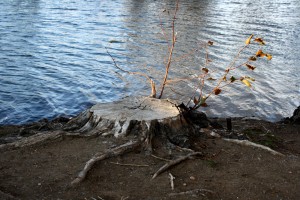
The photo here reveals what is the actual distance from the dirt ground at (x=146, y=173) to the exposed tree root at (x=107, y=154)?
0.24 ft

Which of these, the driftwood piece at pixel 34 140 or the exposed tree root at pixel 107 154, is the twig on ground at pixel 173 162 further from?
the driftwood piece at pixel 34 140

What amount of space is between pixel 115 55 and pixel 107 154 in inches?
429

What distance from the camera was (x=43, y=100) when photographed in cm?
1150

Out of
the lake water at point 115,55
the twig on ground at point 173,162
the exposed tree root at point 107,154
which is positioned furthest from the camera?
the lake water at point 115,55

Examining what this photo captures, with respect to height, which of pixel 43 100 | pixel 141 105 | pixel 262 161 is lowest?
pixel 43 100

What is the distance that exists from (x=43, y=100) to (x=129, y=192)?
689cm

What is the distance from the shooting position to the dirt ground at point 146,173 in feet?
17.3

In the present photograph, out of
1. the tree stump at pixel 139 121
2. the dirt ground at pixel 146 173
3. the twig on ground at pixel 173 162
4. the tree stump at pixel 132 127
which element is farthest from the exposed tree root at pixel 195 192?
the tree stump at pixel 139 121

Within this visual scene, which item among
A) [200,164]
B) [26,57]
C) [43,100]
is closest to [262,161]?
[200,164]

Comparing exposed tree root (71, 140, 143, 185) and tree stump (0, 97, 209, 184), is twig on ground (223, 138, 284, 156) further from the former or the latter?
exposed tree root (71, 140, 143, 185)

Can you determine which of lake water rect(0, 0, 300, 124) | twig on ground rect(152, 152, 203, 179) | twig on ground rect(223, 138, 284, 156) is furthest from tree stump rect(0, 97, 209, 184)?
lake water rect(0, 0, 300, 124)

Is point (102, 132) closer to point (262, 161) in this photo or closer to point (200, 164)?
point (200, 164)

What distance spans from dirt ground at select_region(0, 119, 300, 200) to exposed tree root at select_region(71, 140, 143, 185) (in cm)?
7

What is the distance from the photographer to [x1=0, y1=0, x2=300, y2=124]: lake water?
38.5ft
